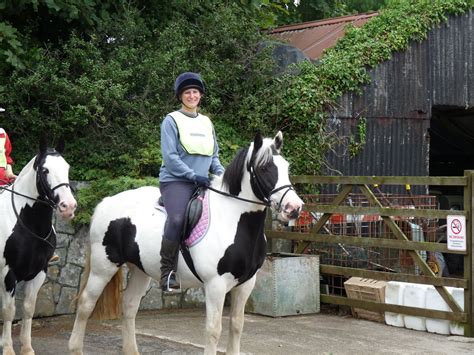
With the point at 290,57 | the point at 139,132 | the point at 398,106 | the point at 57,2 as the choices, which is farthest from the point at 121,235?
the point at 398,106

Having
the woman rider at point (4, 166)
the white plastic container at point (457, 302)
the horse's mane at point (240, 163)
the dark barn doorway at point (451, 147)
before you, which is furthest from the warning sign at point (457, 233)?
the woman rider at point (4, 166)

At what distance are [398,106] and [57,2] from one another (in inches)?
244

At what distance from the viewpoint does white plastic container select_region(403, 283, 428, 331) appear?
28.7 ft

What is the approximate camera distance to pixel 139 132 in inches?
400

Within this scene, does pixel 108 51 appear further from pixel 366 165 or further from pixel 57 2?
pixel 366 165

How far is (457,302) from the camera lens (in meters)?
8.49

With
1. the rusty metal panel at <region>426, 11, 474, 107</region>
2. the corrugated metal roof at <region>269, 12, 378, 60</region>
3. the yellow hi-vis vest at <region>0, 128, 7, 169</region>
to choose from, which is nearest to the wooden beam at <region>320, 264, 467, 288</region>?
the yellow hi-vis vest at <region>0, 128, 7, 169</region>

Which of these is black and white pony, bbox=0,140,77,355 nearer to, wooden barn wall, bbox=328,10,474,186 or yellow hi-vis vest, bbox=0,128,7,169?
yellow hi-vis vest, bbox=0,128,7,169

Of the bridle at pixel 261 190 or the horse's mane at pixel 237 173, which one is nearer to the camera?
the bridle at pixel 261 190

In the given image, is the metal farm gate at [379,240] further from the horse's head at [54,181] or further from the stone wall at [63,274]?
the horse's head at [54,181]

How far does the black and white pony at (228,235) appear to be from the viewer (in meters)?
5.96

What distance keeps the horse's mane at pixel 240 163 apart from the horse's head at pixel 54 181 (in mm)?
1412

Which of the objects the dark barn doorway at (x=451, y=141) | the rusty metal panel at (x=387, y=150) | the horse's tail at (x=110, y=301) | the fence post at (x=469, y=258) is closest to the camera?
the horse's tail at (x=110, y=301)

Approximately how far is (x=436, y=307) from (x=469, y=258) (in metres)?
0.75
